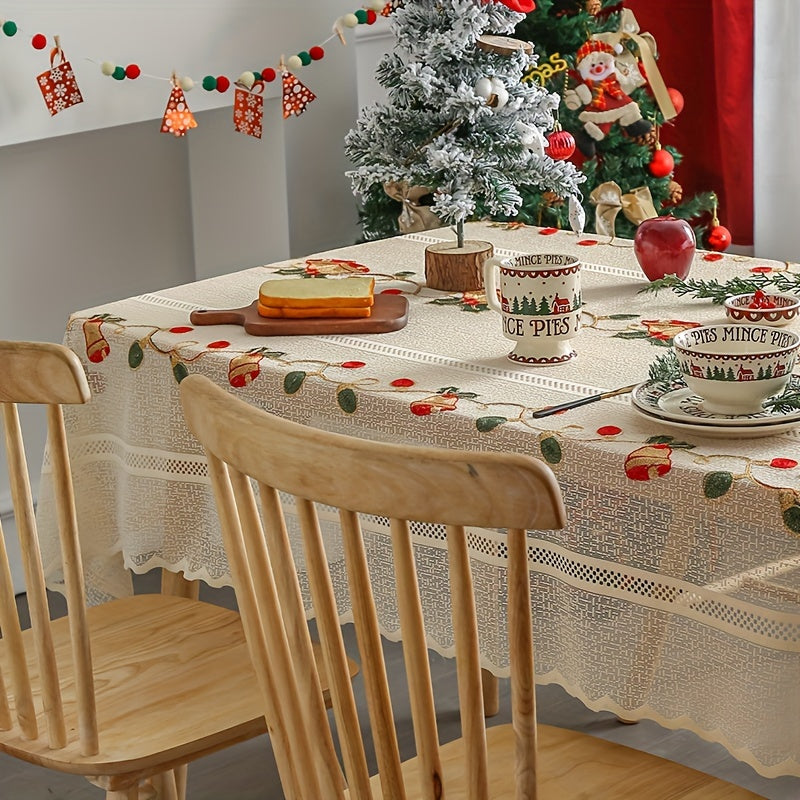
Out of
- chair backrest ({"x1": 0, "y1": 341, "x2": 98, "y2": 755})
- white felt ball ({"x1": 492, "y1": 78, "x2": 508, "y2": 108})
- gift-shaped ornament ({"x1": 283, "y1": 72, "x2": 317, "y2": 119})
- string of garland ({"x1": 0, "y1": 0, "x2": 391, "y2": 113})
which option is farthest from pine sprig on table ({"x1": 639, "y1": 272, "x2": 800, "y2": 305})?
gift-shaped ornament ({"x1": 283, "y1": 72, "x2": 317, "y2": 119})

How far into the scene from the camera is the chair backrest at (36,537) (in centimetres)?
130

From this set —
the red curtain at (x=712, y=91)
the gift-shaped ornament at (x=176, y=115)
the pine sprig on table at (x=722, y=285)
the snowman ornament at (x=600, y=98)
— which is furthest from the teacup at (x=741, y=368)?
the red curtain at (x=712, y=91)

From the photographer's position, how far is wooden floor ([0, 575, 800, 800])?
2061mm

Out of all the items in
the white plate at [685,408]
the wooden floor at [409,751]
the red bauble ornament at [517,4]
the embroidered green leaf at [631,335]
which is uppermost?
the red bauble ornament at [517,4]

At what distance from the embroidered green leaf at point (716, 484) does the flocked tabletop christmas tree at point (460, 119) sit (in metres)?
0.79

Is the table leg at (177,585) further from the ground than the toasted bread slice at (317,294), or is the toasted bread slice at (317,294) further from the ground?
the toasted bread slice at (317,294)

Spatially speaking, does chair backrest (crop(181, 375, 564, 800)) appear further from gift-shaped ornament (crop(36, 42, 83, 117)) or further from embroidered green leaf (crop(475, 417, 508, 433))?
gift-shaped ornament (crop(36, 42, 83, 117))

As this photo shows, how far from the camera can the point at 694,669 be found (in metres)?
1.23

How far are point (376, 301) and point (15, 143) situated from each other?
1160 millimetres

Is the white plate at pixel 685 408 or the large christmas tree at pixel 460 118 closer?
the white plate at pixel 685 408

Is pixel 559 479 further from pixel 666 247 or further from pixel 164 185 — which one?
pixel 164 185

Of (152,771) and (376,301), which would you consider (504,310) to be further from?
(152,771)

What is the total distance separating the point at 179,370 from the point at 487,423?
0.48 m

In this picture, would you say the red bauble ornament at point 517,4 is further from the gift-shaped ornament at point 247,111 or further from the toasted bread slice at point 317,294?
the gift-shaped ornament at point 247,111
